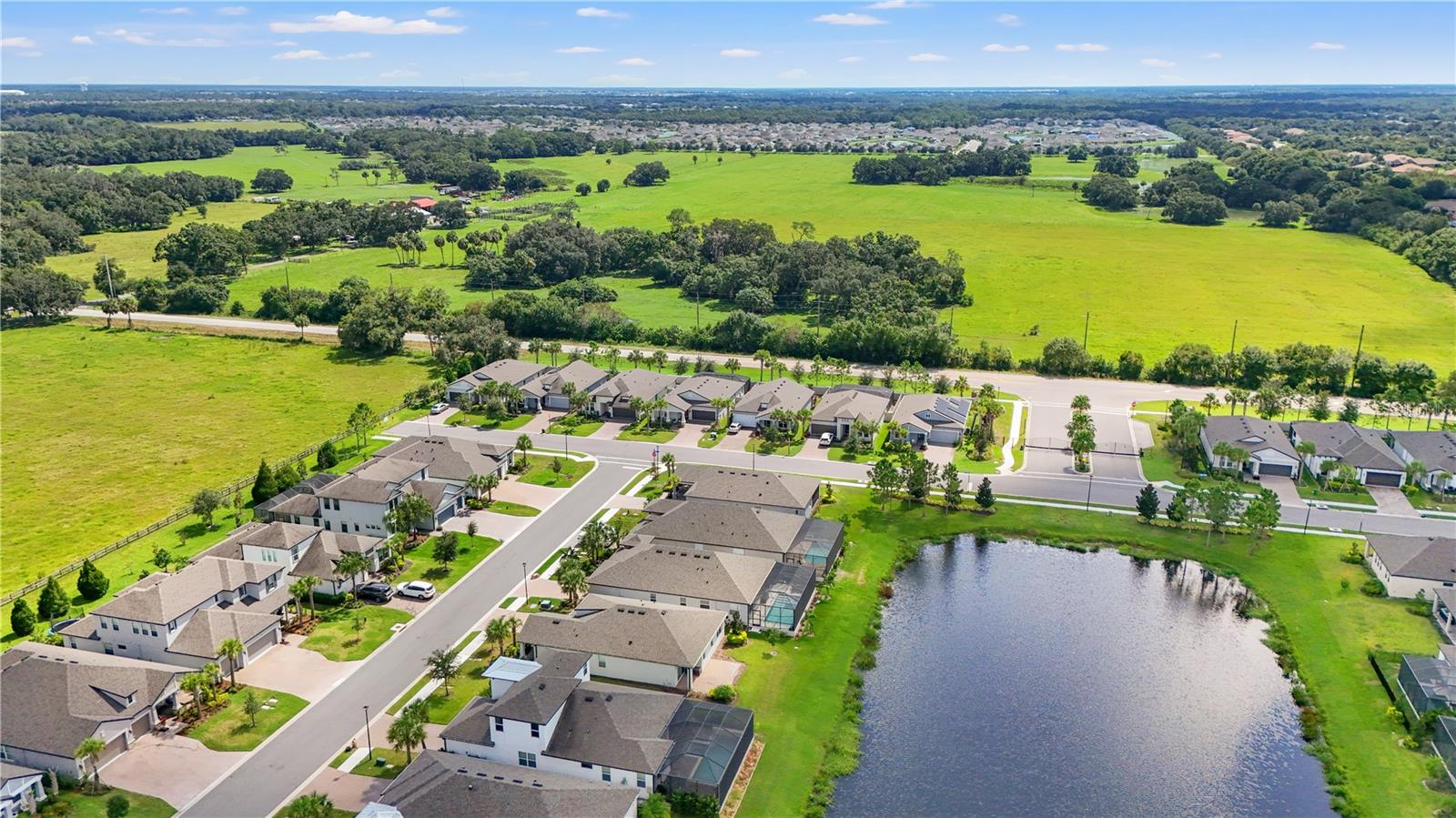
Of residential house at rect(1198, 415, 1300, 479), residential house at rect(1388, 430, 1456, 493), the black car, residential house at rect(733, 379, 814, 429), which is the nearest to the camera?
the black car

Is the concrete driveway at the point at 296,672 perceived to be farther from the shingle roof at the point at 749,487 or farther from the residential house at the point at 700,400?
the residential house at the point at 700,400

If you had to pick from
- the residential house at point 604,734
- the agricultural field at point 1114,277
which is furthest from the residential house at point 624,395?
the residential house at point 604,734

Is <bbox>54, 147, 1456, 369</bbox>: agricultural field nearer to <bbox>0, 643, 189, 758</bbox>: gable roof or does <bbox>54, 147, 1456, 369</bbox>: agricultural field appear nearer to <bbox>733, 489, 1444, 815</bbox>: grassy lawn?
<bbox>733, 489, 1444, 815</bbox>: grassy lawn

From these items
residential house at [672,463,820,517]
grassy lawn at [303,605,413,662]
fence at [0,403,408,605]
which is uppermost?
residential house at [672,463,820,517]

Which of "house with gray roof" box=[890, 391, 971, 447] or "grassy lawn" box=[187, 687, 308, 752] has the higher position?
"house with gray roof" box=[890, 391, 971, 447]

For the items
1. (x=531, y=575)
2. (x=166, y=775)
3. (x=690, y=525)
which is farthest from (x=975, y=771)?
(x=166, y=775)

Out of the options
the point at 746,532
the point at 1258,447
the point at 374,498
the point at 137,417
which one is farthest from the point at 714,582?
the point at 137,417

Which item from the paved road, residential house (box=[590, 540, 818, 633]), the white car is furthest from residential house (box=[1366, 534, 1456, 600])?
the white car
